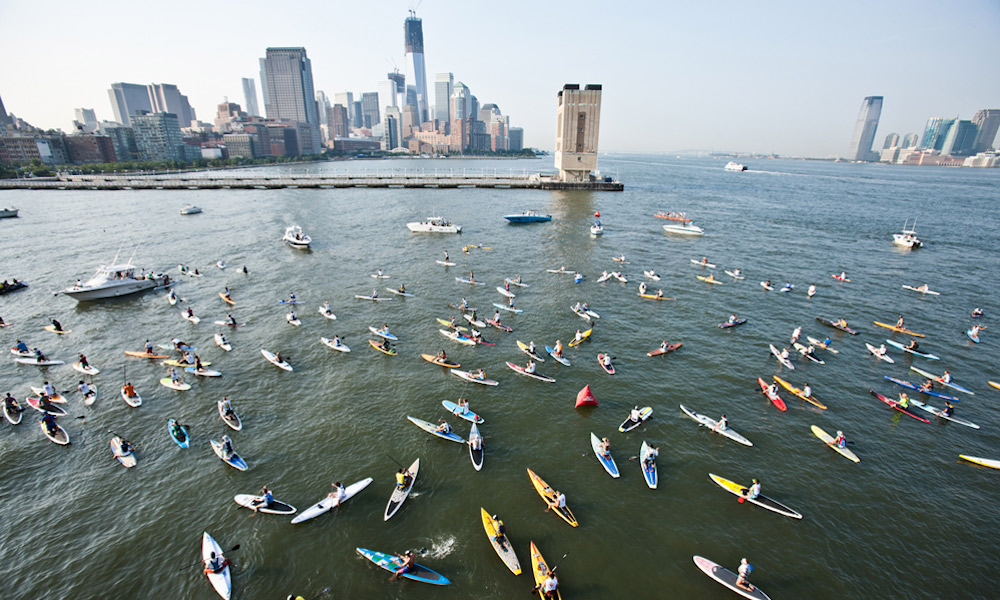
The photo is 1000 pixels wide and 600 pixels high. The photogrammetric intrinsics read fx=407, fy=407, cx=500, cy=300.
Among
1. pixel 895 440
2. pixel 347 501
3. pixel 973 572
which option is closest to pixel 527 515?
pixel 347 501

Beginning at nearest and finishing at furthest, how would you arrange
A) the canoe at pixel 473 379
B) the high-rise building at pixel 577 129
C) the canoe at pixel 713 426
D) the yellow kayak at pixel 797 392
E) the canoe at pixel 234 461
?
the canoe at pixel 234 461 → the canoe at pixel 713 426 → the yellow kayak at pixel 797 392 → the canoe at pixel 473 379 → the high-rise building at pixel 577 129

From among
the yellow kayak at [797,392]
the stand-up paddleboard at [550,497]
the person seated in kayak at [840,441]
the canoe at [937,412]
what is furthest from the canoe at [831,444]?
the stand-up paddleboard at [550,497]

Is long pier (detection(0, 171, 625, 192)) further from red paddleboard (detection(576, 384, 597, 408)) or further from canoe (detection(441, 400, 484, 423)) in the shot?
canoe (detection(441, 400, 484, 423))

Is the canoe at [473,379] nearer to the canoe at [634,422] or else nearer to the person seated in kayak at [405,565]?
the canoe at [634,422]

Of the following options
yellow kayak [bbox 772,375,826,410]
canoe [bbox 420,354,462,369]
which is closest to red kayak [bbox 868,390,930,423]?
yellow kayak [bbox 772,375,826,410]

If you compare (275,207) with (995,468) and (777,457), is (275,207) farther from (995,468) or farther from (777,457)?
(995,468)

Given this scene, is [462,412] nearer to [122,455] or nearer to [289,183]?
[122,455]

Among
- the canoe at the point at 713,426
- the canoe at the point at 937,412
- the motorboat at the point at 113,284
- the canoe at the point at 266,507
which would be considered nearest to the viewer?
the canoe at the point at 266,507
